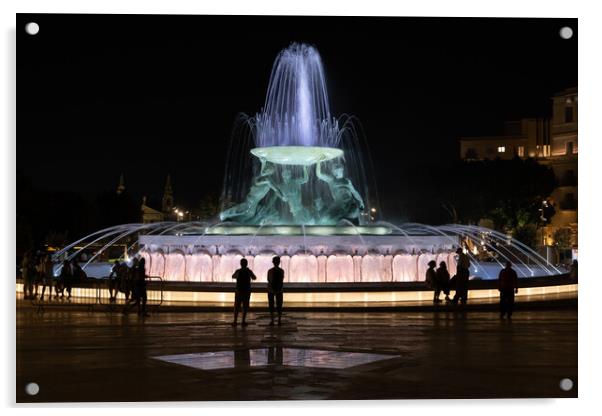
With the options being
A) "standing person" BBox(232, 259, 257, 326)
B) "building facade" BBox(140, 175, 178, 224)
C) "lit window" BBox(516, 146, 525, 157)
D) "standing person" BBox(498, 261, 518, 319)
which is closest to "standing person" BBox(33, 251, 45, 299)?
"standing person" BBox(232, 259, 257, 326)

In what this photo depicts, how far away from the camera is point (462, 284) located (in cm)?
1820

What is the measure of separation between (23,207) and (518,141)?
5802 cm

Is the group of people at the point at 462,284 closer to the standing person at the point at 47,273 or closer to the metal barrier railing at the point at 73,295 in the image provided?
the metal barrier railing at the point at 73,295

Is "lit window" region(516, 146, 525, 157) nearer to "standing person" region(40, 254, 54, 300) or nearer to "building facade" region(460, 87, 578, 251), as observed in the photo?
"building facade" region(460, 87, 578, 251)

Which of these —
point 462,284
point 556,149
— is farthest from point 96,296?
point 556,149

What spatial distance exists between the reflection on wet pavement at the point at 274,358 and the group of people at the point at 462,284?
Result: 5.47m

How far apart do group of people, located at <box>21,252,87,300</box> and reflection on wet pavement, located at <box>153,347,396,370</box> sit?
30.2ft

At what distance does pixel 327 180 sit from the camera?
86.9 feet

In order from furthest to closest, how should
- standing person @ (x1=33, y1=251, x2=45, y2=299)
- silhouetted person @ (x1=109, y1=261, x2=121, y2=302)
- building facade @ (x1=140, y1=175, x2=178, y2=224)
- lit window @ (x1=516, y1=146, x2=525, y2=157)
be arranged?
building facade @ (x1=140, y1=175, x2=178, y2=224) → lit window @ (x1=516, y1=146, x2=525, y2=157) → standing person @ (x1=33, y1=251, x2=45, y2=299) → silhouetted person @ (x1=109, y1=261, x2=121, y2=302)

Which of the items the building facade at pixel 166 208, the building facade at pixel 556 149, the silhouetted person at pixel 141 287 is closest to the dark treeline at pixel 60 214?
A: the silhouetted person at pixel 141 287

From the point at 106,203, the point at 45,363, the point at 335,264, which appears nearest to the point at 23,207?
the point at 335,264

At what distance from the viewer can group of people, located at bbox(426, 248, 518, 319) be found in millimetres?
16562

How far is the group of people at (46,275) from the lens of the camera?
20375 millimetres

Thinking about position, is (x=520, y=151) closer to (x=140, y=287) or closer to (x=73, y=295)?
(x=73, y=295)
